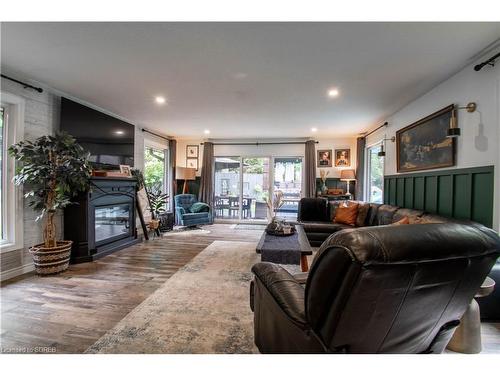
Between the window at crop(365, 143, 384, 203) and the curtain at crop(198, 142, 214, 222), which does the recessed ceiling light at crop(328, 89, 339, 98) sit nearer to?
the window at crop(365, 143, 384, 203)

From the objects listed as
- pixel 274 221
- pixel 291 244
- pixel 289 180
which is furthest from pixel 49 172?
pixel 289 180

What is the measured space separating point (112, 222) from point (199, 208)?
85.5 inches

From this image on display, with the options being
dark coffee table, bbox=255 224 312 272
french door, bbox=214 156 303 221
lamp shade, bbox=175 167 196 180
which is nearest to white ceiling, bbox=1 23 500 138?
dark coffee table, bbox=255 224 312 272

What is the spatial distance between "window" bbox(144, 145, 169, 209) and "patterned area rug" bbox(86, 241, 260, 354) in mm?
3562

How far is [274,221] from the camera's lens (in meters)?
3.39

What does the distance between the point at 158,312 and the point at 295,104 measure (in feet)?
11.2

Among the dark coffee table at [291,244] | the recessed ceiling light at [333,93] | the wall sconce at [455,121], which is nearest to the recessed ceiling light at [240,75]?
the recessed ceiling light at [333,93]

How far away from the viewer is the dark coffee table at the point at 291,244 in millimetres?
2498

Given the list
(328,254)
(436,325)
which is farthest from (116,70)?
(436,325)

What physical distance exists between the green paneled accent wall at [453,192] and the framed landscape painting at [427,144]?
0.13m

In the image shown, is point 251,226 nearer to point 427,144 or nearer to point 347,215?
point 347,215

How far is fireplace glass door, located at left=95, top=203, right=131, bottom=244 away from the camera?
12.1 feet

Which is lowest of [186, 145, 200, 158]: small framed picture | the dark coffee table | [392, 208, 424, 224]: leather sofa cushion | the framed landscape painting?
the dark coffee table
